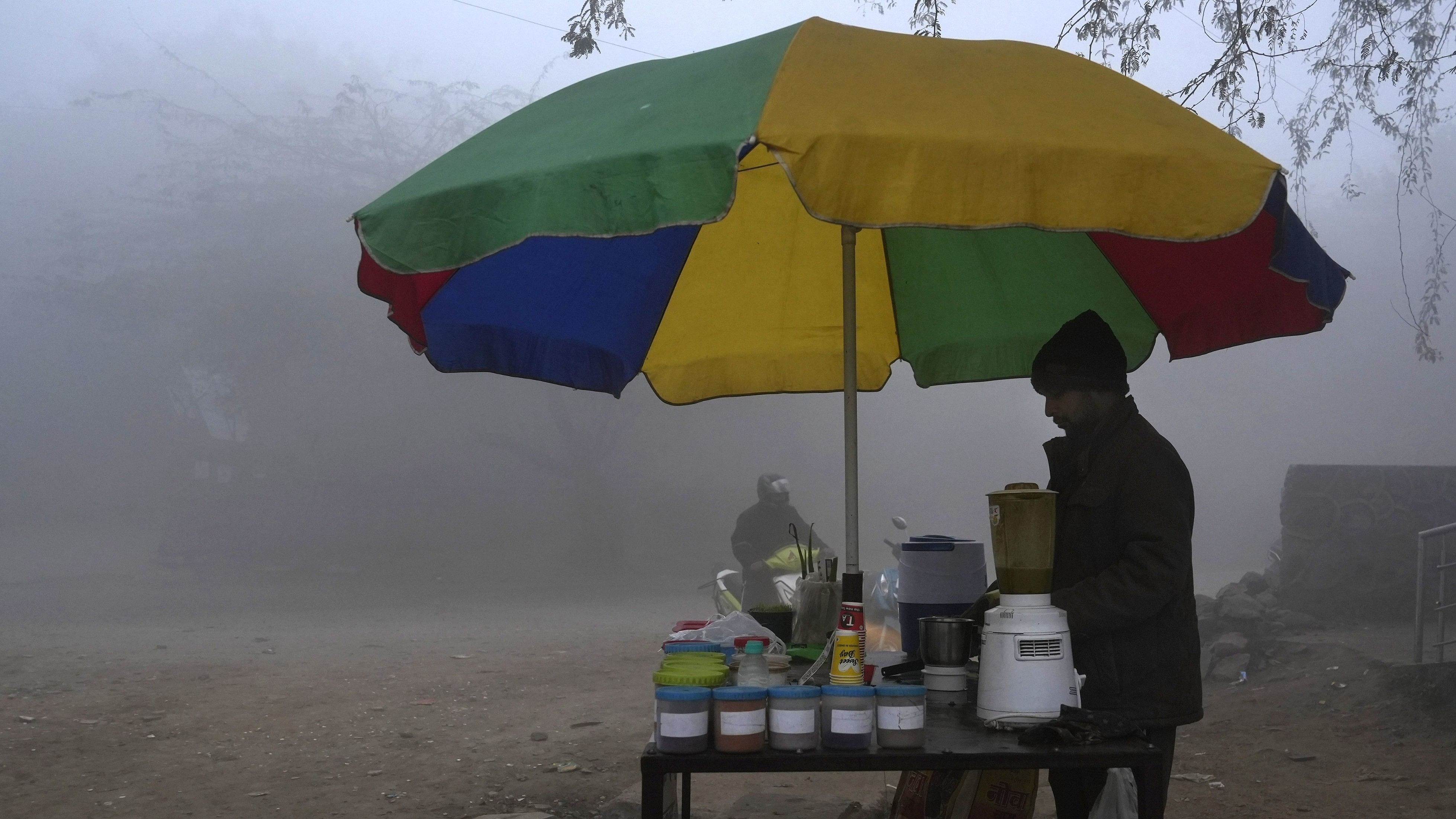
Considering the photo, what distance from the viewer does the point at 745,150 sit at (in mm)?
1858

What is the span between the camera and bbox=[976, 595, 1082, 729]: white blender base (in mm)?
2227

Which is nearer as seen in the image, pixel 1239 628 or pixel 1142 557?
pixel 1142 557

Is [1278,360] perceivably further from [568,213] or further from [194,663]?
[568,213]

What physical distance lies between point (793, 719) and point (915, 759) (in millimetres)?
241

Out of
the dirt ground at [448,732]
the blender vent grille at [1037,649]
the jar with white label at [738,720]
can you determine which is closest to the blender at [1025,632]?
the blender vent grille at [1037,649]

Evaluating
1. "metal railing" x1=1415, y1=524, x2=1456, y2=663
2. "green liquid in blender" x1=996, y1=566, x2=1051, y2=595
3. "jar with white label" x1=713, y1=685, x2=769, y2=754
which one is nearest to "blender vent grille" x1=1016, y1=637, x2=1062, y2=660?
"green liquid in blender" x1=996, y1=566, x2=1051, y2=595

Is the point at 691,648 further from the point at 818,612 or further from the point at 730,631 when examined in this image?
the point at 818,612

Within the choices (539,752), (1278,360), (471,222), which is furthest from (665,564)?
(471,222)

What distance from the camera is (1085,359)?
269 centimetres

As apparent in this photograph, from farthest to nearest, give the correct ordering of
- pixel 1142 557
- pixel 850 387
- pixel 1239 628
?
pixel 1239 628 → pixel 850 387 → pixel 1142 557

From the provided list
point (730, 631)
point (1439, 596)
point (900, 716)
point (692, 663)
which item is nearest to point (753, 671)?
point (692, 663)

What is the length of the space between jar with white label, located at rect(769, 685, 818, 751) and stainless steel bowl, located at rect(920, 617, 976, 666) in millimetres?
613

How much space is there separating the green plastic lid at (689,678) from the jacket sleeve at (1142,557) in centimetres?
81

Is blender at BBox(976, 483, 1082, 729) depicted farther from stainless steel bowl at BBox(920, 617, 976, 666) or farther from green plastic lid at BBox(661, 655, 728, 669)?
green plastic lid at BBox(661, 655, 728, 669)
